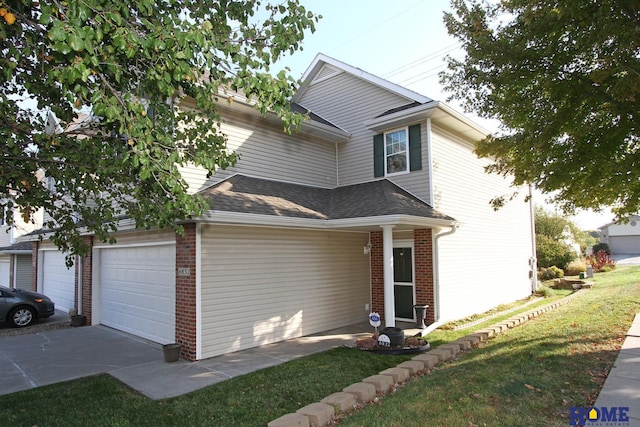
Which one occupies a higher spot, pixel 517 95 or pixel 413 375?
pixel 517 95

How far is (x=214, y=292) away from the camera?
813 centimetres

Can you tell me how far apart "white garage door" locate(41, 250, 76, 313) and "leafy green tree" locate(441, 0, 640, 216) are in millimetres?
13609

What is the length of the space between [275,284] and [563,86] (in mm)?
7032

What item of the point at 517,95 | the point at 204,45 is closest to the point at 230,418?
the point at 204,45

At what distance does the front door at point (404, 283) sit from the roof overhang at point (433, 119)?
3.48 meters

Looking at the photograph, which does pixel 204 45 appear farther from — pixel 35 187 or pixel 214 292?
pixel 214 292

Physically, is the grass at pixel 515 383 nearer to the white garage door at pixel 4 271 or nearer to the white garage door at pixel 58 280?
the white garage door at pixel 58 280

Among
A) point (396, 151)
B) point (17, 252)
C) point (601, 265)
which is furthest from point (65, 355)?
point (601, 265)

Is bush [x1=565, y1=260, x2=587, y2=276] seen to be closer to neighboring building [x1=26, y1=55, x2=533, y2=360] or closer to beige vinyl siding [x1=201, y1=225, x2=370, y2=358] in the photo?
neighboring building [x1=26, y1=55, x2=533, y2=360]

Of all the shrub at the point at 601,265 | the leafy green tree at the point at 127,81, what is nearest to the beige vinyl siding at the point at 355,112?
the leafy green tree at the point at 127,81

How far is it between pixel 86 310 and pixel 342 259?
782 cm

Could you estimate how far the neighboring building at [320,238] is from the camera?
8.35 metres

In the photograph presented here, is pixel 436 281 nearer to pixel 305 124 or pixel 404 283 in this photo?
pixel 404 283

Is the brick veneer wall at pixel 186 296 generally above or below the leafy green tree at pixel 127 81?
below
